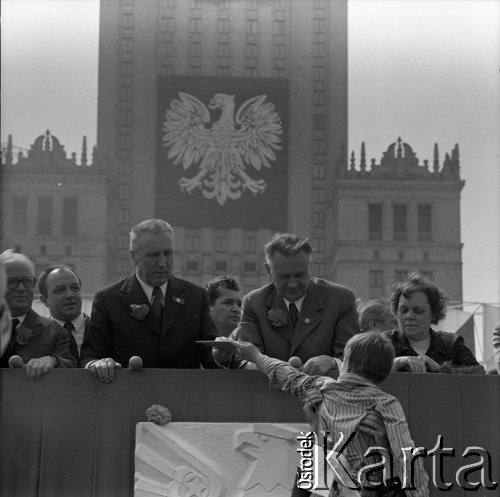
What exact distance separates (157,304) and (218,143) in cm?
A: 4153

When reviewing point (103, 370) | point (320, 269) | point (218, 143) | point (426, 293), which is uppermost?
point (218, 143)

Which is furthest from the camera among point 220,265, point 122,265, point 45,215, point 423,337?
point 220,265

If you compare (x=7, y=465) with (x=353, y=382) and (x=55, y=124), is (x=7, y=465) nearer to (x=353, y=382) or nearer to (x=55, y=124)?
(x=353, y=382)

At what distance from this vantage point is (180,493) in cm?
456

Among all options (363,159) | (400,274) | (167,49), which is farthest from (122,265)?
(400,274)

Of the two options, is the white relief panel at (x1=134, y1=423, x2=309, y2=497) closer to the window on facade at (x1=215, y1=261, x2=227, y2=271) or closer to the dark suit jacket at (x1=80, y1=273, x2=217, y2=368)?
the dark suit jacket at (x1=80, y1=273, x2=217, y2=368)

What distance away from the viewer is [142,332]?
16.2ft

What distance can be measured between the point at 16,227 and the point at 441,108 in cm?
1771

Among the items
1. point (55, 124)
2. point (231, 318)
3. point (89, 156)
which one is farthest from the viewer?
point (89, 156)

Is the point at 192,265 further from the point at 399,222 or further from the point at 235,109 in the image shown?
the point at 399,222

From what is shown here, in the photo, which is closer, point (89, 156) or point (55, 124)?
point (55, 124)

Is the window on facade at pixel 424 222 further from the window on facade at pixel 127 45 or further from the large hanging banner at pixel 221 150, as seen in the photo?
the window on facade at pixel 127 45

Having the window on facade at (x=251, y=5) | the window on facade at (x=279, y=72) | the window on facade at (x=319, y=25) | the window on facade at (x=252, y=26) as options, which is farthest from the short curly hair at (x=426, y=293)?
the window on facade at (x=251, y=5)

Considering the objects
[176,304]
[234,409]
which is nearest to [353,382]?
[234,409]
